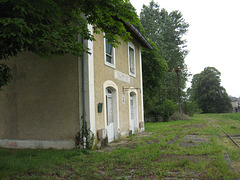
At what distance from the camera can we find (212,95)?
181ft

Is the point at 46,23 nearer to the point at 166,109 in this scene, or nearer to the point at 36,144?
the point at 36,144

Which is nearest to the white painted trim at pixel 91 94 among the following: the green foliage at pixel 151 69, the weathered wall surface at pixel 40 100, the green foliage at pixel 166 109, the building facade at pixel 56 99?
the building facade at pixel 56 99

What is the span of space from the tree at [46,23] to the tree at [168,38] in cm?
2149

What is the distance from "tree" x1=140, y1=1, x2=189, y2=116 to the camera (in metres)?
27.5

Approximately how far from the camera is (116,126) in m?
10.1

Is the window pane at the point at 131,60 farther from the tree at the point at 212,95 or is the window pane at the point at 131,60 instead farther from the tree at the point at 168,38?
the tree at the point at 212,95

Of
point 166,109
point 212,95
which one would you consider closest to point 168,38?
point 166,109

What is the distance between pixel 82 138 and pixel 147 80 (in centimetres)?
1232

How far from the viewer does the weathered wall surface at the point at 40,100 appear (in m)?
7.85

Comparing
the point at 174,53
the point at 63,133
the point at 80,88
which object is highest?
the point at 174,53

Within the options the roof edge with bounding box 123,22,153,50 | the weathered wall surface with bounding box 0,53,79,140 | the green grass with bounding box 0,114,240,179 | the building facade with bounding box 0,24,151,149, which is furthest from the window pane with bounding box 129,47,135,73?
the green grass with bounding box 0,114,240,179

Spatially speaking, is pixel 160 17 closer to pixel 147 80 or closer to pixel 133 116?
pixel 147 80

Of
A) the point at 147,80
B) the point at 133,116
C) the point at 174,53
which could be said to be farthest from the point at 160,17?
the point at 133,116

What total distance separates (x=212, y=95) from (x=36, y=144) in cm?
5417
